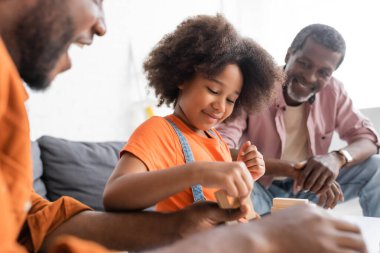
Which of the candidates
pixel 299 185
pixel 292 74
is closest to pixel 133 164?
pixel 299 185

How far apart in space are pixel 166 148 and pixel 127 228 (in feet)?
0.73

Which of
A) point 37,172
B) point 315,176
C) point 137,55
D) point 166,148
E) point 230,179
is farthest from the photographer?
point 137,55

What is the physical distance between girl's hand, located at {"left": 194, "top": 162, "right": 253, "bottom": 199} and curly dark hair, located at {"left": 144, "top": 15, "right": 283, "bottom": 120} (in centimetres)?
46

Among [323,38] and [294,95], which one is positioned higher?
[323,38]

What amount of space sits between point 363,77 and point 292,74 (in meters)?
1.03

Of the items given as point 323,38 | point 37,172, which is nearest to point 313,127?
point 323,38

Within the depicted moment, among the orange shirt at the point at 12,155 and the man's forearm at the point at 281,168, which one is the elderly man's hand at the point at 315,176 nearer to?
the man's forearm at the point at 281,168

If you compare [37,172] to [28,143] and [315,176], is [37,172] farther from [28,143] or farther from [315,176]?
[28,143]

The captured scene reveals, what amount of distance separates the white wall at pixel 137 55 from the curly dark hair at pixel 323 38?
0.87 m

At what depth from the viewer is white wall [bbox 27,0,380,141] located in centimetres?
205

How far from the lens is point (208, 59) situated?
3.82 ft

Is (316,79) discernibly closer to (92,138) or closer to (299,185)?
(299,185)

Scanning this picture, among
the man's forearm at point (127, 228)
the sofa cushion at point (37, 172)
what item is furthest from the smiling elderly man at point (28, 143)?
the sofa cushion at point (37, 172)

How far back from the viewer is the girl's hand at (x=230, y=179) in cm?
69
